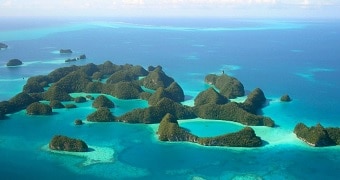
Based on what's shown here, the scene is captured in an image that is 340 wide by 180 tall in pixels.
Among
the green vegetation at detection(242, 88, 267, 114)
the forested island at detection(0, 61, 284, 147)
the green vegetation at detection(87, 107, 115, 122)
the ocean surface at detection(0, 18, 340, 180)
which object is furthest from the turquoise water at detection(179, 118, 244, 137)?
the green vegetation at detection(87, 107, 115, 122)

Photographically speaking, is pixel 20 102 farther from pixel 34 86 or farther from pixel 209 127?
pixel 209 127

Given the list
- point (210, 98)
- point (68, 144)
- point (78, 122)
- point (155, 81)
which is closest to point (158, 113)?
point (210, 98)

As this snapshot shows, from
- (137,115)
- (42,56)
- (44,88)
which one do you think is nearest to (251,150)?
(137,115)

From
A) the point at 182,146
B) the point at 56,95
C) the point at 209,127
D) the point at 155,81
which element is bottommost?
the point at 182,146

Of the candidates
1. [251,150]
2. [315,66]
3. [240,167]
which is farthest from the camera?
[315,66]

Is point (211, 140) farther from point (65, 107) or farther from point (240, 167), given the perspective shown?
point (65, 107)

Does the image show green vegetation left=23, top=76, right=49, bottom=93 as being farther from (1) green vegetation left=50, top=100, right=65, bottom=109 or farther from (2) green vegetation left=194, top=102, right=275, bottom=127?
(2) green vegetation left=194, top=102, right=275, bottom=127
